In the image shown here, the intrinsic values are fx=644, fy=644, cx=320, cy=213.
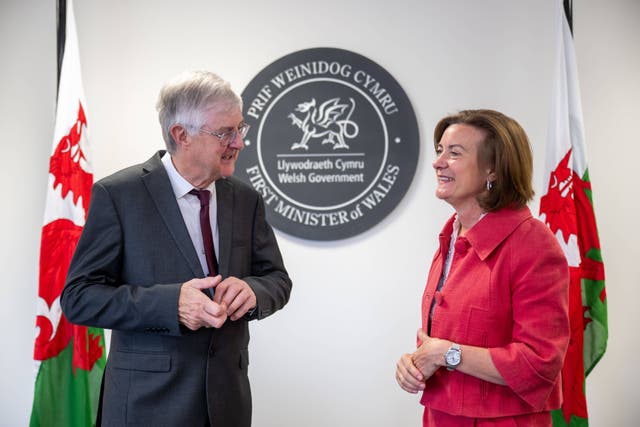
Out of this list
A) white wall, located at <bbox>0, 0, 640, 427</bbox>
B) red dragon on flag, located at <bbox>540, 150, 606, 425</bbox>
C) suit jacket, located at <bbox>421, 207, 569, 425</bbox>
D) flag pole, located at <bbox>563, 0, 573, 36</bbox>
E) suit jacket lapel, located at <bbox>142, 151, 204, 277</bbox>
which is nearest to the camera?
suit jacket, located at <bbox>421, 207, 569, 425</bbox>

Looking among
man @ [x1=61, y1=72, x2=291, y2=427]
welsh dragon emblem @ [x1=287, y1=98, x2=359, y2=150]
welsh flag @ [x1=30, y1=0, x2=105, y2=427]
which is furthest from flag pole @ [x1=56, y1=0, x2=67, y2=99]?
man @ [x1=61, y1=72, x2=291, y2=427]

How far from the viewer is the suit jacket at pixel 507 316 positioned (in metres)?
1.53

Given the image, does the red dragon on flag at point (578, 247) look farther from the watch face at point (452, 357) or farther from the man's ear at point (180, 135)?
the man's ear at point (180, 135)

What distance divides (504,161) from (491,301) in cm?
37

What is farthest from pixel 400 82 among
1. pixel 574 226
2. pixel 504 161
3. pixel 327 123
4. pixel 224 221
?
pixel 224 221

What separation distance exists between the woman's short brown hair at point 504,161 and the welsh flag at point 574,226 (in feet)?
3.24

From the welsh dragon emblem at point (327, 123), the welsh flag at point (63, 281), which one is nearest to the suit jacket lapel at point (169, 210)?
the welsh flag at point (63, 281)

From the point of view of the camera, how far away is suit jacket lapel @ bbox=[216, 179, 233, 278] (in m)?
1.75

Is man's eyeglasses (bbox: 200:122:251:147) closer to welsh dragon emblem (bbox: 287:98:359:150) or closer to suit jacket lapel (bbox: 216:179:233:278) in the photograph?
suit jacket lapel (bbox: 216:179:233:278)

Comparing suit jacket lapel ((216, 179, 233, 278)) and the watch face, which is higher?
suit jacket lapel ((216, 179, 233, 278))

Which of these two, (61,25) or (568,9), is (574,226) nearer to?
(568,9)

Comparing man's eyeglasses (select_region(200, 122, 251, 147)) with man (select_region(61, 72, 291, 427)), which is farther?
man's eyeglasses (select_region(200, 122, 251, 147))

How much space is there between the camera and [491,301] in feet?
5.22

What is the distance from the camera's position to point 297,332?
3047mm
